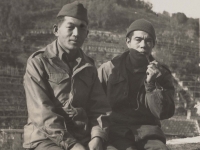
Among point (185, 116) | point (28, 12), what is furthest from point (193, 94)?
point (28, 12)

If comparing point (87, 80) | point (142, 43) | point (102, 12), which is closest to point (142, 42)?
point (142, 43)

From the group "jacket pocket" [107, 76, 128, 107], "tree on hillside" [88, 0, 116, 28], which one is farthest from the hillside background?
"jacket pocket" [107, 76, 128, 107]

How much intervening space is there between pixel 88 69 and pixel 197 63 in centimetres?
1856

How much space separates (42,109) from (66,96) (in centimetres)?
20

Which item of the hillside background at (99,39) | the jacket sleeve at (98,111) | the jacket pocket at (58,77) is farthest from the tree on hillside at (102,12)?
the jacket pocket at (58,77)

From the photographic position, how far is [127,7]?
64.8 ft

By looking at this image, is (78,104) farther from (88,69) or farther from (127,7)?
(127,7)

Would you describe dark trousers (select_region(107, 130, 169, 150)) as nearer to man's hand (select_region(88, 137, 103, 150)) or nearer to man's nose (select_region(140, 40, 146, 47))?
man's hand (select_region(88, 137, 103, 150))

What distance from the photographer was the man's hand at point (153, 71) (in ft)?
10.1

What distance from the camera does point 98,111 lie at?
2869mm

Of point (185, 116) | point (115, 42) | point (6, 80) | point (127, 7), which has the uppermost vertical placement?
point (127, 7)

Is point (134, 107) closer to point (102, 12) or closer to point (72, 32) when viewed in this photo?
point (72, 32)

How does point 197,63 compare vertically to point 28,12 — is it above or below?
below

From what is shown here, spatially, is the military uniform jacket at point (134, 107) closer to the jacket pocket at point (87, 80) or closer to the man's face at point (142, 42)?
the man's face at point (142, 42)
